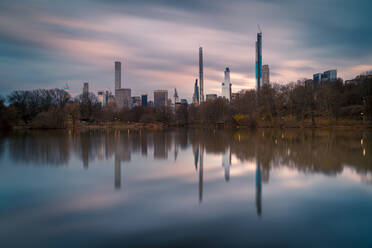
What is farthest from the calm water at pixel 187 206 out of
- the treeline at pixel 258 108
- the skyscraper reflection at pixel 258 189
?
the treeline at pixel 258 108

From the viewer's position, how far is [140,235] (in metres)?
5.99

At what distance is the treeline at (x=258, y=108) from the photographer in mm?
70500

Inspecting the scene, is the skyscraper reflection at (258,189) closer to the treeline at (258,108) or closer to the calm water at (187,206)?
the calm water at (187,206)

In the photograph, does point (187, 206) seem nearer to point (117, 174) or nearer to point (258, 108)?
point (117, 174)

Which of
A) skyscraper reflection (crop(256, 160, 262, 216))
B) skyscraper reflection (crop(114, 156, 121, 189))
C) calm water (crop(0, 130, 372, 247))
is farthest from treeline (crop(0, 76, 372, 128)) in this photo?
skyscraper reflection (crop(256, 160, 262, 216))

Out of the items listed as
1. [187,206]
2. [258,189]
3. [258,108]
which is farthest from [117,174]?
[258,108]

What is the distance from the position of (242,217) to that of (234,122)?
8371 cm

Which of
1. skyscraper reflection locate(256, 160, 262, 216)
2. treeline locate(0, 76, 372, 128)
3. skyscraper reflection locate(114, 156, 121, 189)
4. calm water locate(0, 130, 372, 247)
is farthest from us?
treeline locate(0, 76, 372, 128)

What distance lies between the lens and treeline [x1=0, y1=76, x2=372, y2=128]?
70500 millimetres

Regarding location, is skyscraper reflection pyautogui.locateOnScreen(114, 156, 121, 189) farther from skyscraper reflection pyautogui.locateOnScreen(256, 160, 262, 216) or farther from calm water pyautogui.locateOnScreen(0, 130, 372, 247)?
skyscraper reflection pyautogui.locateOnScreen(256, 160, 262, 216)

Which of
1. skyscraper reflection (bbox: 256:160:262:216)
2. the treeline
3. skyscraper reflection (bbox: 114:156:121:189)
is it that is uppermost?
the treeline

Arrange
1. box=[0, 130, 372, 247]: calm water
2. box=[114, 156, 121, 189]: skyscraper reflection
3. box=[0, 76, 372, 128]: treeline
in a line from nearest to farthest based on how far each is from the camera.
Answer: box=[0, 130, 372, 247]: calm water < box=[114, 156, 121, 189]: skyscraper reflection < box=[0, 76, 372, 128]: treeline

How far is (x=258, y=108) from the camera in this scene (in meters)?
82.0

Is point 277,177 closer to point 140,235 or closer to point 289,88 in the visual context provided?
point 140,235
